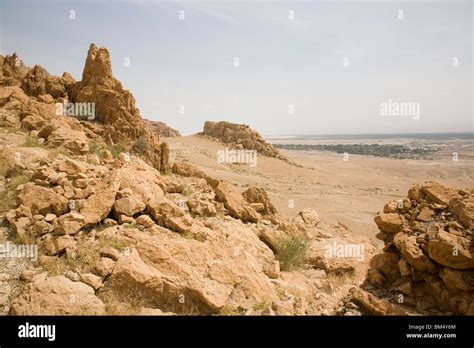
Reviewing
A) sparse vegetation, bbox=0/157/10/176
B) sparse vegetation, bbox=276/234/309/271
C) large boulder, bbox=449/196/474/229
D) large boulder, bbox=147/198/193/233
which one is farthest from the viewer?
sparse vegetation, bbox=276/234/309/271

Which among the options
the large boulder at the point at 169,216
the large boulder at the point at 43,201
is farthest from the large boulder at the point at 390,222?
the large boulder at the point at 43,201

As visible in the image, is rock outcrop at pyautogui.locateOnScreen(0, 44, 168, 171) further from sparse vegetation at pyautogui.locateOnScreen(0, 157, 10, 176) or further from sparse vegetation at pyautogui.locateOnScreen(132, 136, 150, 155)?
sparse vegetation at pyautogui.locateOnScreen(0, 157, 10, 176)

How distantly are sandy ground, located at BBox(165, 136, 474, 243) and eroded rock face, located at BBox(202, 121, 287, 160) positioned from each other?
1682 mm

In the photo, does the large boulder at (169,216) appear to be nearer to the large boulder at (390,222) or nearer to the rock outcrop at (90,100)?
the large boulder at (390,222)

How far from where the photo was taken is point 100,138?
14.4 metres

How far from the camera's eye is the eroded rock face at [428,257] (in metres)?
5.70

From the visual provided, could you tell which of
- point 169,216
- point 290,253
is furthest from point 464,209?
point 169,216

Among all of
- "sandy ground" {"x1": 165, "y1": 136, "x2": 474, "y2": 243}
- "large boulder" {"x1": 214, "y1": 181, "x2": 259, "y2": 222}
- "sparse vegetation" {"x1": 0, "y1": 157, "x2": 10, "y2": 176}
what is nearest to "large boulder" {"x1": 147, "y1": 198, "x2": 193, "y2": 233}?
"large boulder" {"x1": 214, "y1": 181, "x2": 259, "y2": 222}

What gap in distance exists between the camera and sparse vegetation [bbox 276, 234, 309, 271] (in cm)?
812

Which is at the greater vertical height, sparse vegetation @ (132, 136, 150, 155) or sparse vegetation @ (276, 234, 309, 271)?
sparse vegetation @ (132, 136, 150, 155)

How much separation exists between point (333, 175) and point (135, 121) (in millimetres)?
23863

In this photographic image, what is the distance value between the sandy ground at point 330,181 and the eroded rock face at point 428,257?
6.58 m

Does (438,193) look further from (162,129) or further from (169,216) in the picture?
(162,129)
